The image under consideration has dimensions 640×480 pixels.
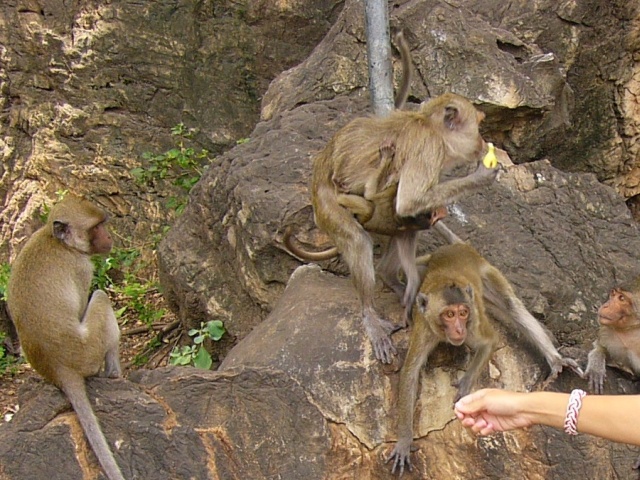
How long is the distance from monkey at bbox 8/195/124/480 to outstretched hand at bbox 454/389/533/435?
182 cm

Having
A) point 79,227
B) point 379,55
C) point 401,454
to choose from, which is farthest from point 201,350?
point 379,55

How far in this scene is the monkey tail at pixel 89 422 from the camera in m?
4.20

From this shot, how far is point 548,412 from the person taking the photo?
10.3ft

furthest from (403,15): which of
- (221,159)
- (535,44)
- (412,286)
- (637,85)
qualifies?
(412,286)

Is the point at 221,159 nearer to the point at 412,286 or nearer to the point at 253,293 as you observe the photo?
the point at 253,293

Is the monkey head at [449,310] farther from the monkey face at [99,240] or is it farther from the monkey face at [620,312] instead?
the monkey face at [99,240]

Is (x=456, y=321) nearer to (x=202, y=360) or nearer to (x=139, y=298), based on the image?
(x=202, y=360)

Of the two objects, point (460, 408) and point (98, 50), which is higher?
point (98, 50)

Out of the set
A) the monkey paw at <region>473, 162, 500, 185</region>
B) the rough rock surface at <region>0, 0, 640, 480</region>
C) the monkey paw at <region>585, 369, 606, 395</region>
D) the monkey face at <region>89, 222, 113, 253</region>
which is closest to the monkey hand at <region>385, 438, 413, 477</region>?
the rough rock surface at <region>0, 0, 640, 480</region>

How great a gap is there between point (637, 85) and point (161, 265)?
5.14 m

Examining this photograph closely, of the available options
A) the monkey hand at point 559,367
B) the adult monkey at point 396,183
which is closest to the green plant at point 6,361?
the adult monkey at point 396,183

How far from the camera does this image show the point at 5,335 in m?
8.57

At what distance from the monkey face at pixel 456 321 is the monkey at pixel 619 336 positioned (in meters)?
0.83

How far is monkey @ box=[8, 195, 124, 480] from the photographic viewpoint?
4.45m
